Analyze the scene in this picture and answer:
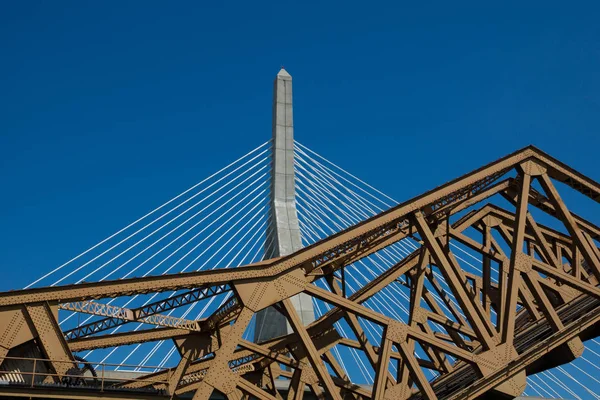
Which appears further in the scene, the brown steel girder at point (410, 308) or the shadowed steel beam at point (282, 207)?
the shadowed steel beam at point (282, 207)

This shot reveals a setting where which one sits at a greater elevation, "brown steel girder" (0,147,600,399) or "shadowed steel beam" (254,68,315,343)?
"shadowed steel beam" (254,68,315,343)

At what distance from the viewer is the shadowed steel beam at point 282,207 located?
49656 mm

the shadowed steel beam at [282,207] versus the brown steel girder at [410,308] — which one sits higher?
the shadowed steel beam at [282,207]

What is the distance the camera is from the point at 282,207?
174ft

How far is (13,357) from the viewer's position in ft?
90.3

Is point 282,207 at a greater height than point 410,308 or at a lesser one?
greater

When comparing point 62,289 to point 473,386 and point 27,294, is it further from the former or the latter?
point 473,386

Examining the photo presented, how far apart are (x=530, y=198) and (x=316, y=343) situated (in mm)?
10026

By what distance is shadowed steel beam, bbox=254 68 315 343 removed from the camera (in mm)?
49656

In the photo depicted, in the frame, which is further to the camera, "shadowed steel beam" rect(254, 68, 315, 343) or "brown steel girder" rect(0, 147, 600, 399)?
"shadowed steel beam" rect(254, 68, 315, 343)

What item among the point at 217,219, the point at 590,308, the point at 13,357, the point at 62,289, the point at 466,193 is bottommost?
the point at 13,357

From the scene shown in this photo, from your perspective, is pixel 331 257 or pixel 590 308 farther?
pixel 590 308

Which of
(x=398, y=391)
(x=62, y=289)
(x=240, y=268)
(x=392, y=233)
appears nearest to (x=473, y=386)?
(x=398, y=391)

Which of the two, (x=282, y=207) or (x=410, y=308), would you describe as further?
(x=282, y=207)
